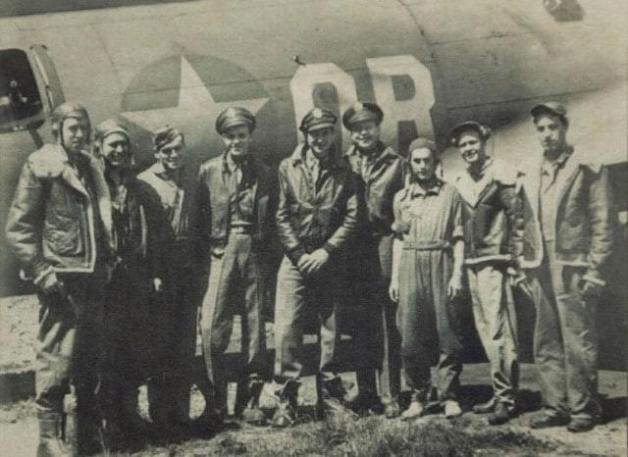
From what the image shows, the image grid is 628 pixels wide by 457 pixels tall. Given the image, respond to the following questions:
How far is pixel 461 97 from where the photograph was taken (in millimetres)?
5129

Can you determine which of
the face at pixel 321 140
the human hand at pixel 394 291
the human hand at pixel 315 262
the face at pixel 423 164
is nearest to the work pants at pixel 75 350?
the human hand at pixel 315 262

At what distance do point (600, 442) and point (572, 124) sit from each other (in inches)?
76.2

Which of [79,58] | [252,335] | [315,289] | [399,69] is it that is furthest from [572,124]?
[79,58]

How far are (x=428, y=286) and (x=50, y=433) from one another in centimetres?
229

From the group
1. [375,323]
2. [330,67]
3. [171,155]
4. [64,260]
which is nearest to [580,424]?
[375,323]

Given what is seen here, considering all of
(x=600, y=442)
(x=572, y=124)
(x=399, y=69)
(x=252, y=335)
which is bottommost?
(x=600, y=442)

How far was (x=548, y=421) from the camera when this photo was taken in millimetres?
4656

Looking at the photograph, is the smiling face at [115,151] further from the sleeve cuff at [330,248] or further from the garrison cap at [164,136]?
the sleeve cuff at [330,248]

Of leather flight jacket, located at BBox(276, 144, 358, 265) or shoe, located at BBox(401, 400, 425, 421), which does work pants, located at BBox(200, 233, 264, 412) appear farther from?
shoe, located at BBox(401, 400, 425, 421)

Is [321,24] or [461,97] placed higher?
[321,24]

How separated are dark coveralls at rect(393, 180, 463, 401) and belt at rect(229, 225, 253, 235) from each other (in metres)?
0.88

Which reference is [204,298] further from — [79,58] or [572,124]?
[572,124]

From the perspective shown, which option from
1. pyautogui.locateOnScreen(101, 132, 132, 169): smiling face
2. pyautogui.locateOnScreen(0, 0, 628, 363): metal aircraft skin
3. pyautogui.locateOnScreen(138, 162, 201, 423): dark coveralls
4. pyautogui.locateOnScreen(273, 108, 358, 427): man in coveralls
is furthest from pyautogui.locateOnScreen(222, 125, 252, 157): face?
pyautogui.locateOnScreen(101, 132, 132, 169): smiling face

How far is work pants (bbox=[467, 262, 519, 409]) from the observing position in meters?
4.62
